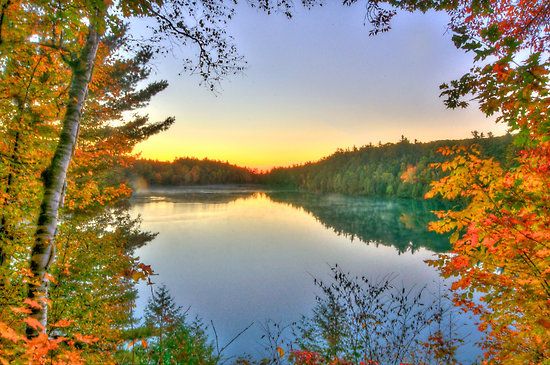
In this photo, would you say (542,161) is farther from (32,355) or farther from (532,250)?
(32,355)

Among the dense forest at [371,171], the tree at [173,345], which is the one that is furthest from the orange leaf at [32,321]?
the dense forest at [371,171]

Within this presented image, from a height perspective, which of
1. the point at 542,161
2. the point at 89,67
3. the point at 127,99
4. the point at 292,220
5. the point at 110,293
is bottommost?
the point at 292,220

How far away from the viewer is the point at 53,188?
3.73m

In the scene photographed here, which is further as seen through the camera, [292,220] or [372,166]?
[372,166]

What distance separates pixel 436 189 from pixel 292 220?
175 ft

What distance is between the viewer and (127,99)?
13969 mm

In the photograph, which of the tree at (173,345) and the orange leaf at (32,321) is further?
the tree at (173,345)

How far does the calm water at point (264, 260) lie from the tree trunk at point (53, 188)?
39.9ft

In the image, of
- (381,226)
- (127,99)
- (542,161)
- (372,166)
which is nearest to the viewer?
(542,161)

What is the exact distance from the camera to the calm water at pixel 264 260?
18.6 m

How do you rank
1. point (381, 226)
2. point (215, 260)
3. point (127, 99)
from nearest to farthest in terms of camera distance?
point (127, 99)
point (215, 260)
point (381, 226)

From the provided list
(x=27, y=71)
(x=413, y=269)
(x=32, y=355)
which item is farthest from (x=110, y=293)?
(x=413, y=269)

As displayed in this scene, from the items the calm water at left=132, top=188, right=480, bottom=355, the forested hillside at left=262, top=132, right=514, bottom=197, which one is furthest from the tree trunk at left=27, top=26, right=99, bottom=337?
the forested hillside at left=262, top=132, right=514, bottom=197

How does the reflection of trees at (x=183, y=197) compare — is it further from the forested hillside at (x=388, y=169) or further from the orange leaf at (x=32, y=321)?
the orange leaf at (x=32, y=321)
